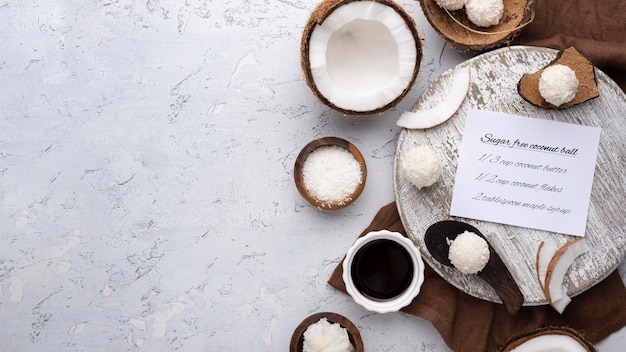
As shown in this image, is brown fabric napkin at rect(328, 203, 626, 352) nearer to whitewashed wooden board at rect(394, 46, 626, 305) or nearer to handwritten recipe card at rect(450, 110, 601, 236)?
whitewashed wooden board at rect(394, 46, 626, 305)

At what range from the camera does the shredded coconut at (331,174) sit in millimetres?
1072

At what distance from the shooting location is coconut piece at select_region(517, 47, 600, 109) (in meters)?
1.04

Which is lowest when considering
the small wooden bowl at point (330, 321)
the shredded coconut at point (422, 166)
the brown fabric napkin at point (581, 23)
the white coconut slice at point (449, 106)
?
the small wooden bowl at point (330, 321)

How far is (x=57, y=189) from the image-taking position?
3.76 ft

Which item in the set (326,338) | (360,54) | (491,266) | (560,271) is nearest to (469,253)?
(491,266)

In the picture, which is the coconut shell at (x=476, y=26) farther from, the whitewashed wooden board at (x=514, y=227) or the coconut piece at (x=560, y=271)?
the coconut piece at (x=560, y=271)

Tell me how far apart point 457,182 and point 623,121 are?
1.03 ft

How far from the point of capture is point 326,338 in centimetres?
104

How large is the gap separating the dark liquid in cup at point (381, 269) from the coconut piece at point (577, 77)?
1.16 feet

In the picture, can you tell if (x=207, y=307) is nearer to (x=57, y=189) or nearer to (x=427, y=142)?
(x=57, y=189)

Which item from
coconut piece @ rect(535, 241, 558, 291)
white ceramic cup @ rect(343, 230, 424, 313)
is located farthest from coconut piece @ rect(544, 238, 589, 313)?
white ceramic cup @ rect(343, 230, 424, 313)

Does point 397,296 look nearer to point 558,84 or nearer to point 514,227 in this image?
point 514,227

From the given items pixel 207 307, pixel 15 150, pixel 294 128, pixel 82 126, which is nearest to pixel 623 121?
pixel 294 128

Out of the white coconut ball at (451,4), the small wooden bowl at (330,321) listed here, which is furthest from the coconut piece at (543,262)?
the white coconut ball at (451,4)
